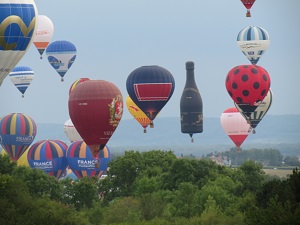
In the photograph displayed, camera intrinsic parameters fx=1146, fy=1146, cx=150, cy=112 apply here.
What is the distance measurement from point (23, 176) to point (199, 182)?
1628 cm

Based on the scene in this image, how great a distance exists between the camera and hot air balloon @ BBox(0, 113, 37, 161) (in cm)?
12419

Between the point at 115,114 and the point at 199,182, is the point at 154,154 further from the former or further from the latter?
the point at 115,114

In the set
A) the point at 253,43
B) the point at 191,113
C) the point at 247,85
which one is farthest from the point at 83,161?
the point at 253,43

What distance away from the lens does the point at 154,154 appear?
111 metres

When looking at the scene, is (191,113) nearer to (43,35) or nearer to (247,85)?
(43,35)

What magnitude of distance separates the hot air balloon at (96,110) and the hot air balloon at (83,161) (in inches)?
1121

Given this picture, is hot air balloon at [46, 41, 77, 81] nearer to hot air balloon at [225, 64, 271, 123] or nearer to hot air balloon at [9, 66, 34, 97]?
hot air balloon at [9, 66, 34, 97]

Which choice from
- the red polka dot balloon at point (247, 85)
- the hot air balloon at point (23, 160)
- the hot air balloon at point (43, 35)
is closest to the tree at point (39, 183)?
the red polka dot balloon at point (247, 85)

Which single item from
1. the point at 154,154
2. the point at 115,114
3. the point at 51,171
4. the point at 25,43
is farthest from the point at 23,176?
the point at 51,171

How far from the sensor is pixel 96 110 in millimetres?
89062

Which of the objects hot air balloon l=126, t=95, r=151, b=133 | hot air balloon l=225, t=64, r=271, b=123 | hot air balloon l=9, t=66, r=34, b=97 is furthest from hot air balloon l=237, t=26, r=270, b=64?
hot air balloon l=9, t=66, r=34, b=97

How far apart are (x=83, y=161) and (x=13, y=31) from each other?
4198cm

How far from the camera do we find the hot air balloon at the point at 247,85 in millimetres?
109250

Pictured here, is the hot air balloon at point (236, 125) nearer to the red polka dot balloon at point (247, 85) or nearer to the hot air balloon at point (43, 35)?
the red polka dot balloon at point (247, 85)
